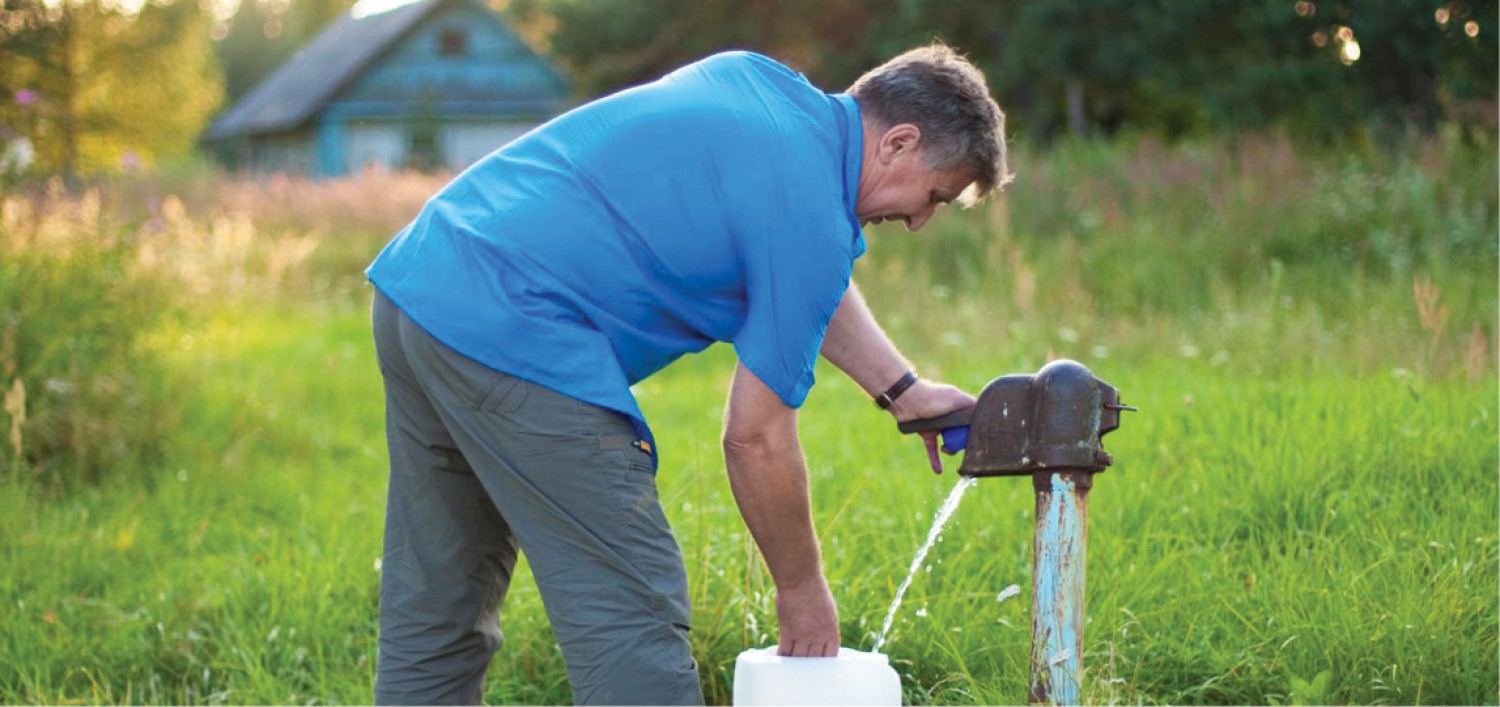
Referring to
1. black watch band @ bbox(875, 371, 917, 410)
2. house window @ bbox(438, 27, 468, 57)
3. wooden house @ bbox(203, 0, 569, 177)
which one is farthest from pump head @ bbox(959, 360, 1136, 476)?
house window @ bbox(438, 27, 468, 57)

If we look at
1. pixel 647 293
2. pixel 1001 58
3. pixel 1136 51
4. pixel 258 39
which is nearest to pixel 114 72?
pixel 1001 58

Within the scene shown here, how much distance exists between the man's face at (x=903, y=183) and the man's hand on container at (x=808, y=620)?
2.34 ft

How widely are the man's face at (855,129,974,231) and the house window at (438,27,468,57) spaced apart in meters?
35.3

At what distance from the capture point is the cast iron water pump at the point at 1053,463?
273cm

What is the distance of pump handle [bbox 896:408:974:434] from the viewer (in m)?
2.89

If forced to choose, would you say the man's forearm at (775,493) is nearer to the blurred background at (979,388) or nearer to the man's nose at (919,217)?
the man's nose at (919,217)

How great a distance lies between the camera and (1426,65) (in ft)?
37.3

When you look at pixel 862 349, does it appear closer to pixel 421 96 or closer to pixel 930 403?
pixel 930 403

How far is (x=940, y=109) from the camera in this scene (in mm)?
2713

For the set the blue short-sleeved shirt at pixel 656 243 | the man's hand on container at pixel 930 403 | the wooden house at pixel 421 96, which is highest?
the wooden house at pixel 421 96

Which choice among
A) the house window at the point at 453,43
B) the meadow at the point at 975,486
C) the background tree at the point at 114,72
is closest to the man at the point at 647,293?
the meadow at the point at 975,486

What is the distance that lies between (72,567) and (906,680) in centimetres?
277

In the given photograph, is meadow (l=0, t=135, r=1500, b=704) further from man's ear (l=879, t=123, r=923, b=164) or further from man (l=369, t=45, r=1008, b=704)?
man's ear (l=879, t=123, r=923, b=164)

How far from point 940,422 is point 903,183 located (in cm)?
50
